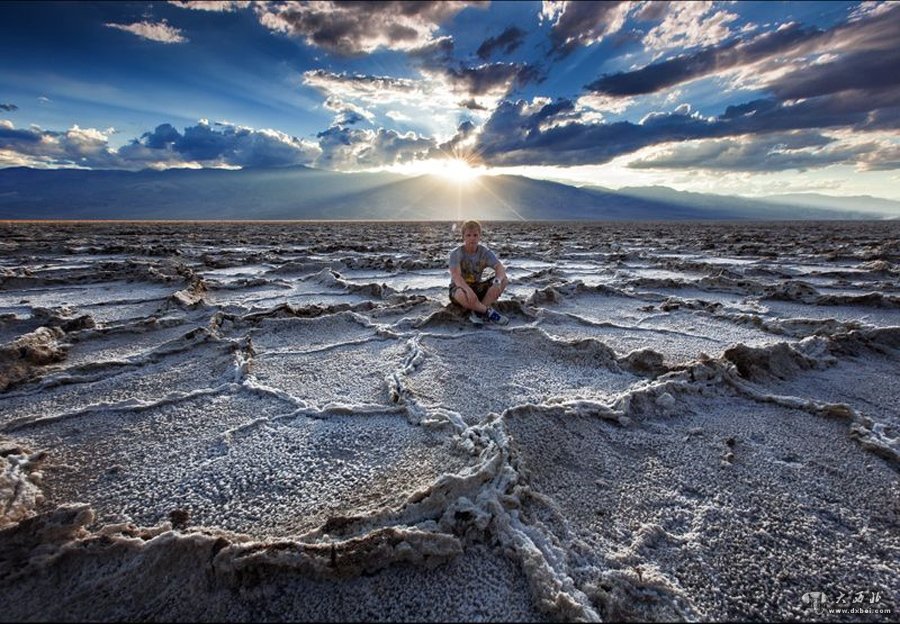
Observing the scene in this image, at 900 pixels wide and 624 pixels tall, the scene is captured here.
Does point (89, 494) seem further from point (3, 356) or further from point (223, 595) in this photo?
point (3, 356)

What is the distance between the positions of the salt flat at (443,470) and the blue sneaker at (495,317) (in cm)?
10

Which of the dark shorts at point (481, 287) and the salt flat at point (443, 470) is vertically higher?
the dark shorts at point (481, 287)

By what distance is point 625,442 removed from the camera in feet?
7.18

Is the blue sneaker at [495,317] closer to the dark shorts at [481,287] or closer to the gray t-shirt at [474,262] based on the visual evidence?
the dark shorts at [481,287]

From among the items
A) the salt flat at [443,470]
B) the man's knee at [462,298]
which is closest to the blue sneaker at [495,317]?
the salt flat at [443,470]

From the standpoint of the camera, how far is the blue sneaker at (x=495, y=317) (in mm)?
4277

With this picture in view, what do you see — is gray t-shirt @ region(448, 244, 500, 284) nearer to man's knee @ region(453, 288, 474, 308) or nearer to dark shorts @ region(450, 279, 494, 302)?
dark shorts @ region(450, 279, 494, 302)

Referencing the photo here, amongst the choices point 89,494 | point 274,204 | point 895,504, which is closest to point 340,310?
point 89,494

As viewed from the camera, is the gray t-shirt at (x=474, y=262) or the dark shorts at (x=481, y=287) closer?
the dark shorts at (x=481, y=287)

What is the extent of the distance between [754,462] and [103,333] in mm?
4920

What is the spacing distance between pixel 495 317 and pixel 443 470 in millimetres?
2486

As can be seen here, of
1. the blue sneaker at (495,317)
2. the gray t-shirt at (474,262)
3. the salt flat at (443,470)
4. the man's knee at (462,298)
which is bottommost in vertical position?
the salt flat at (443,470)

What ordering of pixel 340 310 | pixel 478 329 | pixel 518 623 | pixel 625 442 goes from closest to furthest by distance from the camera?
pixel 518 623 → pixel 625 442 → pixel 478 329 → pixel 340 310

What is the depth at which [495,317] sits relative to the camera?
429 centimetres
